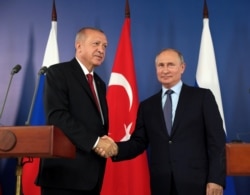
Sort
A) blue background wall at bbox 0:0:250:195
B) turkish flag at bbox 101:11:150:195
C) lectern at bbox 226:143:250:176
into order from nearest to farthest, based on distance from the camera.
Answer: lectern at bbox 226:143:250:176, turkish flag at bbox 101:11:150:195, blue background wall at bbox 0:0:250:195

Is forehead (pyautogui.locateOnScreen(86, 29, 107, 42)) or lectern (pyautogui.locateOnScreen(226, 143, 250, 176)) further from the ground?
forehead (pyautogui.locateOnScreen(86, 29, 107, 42))

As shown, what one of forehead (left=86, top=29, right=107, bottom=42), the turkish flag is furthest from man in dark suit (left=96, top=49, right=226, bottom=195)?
the turkish flag

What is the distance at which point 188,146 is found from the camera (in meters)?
2.35

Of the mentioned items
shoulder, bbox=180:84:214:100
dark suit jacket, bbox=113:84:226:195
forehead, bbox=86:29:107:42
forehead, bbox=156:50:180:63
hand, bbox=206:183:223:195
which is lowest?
hand, bbox=206:183:223:195

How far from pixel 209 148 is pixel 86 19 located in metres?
1.98

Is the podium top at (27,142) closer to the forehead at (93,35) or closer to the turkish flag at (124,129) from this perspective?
the forehead at (93,35)

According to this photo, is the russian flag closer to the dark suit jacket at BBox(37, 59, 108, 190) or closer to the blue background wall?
the blue background wall

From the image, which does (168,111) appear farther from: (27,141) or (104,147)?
(27,141)

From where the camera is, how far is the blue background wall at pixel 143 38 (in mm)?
3666

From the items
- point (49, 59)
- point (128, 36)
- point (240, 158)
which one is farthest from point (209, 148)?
point (49, 59)

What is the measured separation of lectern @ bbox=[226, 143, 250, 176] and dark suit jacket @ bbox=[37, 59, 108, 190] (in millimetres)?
903

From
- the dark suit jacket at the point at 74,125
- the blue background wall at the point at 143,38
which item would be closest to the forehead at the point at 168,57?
the dark suit jacket at the point at 74,125

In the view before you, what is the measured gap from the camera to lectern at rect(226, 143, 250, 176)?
1.27 meters

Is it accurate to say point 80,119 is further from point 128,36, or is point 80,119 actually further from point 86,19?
point 86,19
